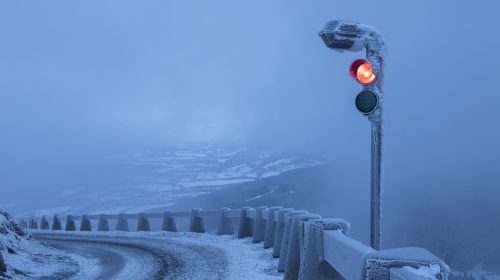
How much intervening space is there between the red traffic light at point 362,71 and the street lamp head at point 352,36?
0.73ft

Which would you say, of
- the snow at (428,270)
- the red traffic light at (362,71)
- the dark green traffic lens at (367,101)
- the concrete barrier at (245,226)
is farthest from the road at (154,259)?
the snow at (428,270)

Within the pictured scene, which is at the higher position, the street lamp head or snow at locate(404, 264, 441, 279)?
the street lamp head

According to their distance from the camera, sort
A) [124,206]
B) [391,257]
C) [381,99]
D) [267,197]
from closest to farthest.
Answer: [391,257] < [381,99] < [124,206] < [267,197]

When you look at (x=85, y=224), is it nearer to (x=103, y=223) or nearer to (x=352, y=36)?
(x=103, y=223)

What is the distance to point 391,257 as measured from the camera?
2.71m

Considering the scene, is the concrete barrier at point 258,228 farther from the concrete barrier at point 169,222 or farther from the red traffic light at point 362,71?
the red traffic light at point 362,71

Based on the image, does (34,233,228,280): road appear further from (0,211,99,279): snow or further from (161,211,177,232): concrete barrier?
(161,211,177,232): concrete barrier

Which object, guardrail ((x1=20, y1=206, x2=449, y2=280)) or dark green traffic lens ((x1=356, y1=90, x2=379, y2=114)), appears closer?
guardrail ((x1=20, y1=206, x2=449, y2=280))

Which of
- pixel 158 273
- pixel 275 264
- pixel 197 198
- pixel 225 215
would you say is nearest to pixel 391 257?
pixel 275 264

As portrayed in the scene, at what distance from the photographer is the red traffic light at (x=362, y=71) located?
5.85 meters

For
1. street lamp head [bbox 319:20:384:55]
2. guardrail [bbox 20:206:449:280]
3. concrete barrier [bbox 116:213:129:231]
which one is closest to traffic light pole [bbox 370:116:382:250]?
guardrail [bbox 20:206:449:280]

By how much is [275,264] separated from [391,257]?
657 centimetres

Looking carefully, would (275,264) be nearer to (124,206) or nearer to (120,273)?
(120,273)

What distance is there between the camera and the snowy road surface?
349 inches
